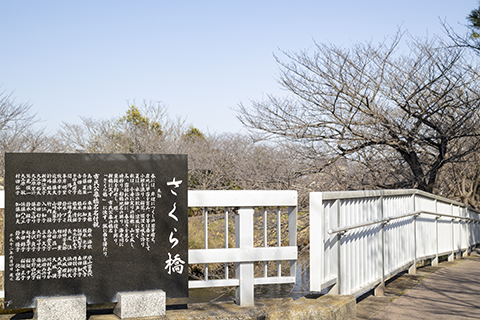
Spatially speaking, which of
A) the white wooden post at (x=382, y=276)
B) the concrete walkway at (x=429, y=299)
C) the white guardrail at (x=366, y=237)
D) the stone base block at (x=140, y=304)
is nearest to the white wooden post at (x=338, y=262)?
the white guardrail at (x=366, y=237)

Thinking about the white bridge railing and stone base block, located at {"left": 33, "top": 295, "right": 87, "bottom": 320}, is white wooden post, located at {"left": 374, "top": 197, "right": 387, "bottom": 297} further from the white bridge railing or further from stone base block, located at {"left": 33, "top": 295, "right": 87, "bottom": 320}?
stone base block, located at {"left": 33, "top": 295, "right": 87, "bottom": 320}

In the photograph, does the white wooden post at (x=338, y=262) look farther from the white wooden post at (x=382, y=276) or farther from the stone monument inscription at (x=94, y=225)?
the stone monument inscription at (x=94, y=225)

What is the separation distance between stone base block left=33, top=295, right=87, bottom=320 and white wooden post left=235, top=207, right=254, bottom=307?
4.73 ft

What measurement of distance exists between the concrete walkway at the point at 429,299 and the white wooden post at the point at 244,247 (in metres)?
1.16

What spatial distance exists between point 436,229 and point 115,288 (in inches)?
264

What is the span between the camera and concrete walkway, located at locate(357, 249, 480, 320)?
4.70m

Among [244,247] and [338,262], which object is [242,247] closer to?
[244,247]

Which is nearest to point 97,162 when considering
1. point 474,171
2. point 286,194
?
point 286,194

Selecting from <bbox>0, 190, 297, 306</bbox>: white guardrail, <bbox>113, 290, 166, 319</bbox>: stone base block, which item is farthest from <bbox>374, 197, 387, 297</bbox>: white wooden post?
<bbox>113, 290, 166, 319</bbox>: stone base block

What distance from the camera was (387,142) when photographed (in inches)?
434

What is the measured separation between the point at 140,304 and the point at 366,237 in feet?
8.57

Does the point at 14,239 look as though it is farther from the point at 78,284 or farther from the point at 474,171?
the point at 474,171

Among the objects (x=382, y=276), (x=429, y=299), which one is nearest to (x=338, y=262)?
(x=382, y=276)

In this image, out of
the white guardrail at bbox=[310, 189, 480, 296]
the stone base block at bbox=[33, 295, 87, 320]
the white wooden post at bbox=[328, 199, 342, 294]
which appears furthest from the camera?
the white wooden post at bbox=[328, 199, 342, 294]
